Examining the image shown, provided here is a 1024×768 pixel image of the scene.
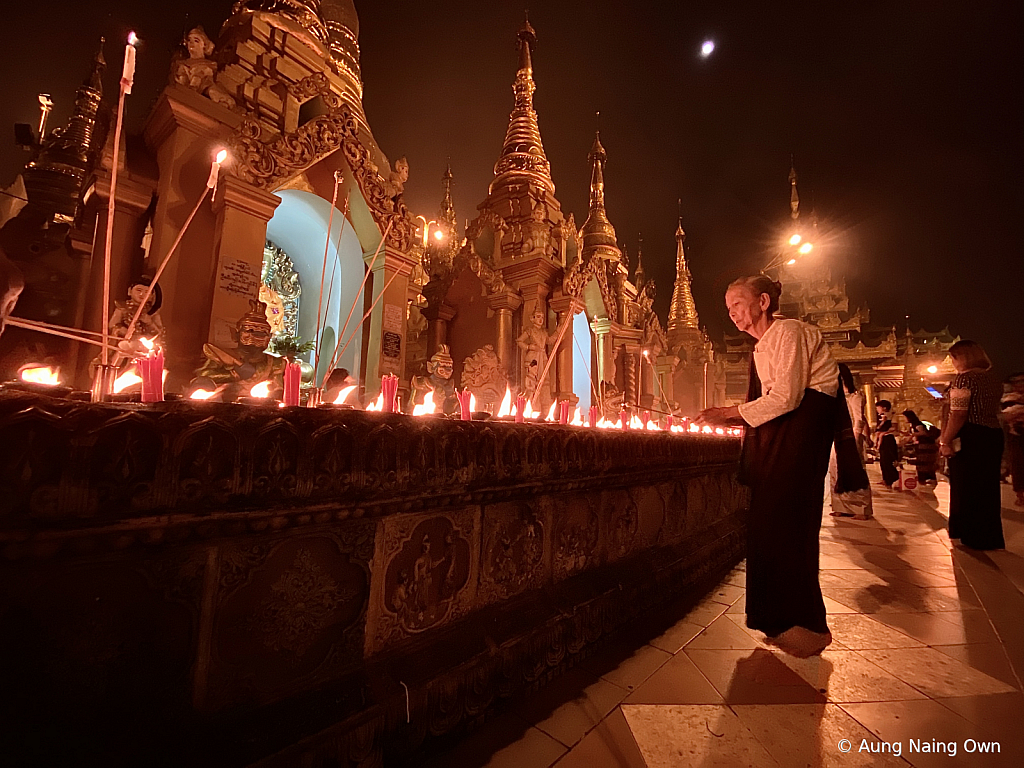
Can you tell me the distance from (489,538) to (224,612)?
89 centimetres

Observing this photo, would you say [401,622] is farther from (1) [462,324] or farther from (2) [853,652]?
(1) [462,324]

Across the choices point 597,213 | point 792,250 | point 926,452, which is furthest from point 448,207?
point 792,250

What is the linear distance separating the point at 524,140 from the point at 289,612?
1211 centimetres

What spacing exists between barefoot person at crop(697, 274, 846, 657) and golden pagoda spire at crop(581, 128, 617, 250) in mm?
13076

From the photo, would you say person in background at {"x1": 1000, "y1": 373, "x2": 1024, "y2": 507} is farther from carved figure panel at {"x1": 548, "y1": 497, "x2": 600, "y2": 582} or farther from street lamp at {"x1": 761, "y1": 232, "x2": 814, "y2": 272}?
street lamp at {"x1": 761, "y1": 232, "x2": 814, "y2": 272}

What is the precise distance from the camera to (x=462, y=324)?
9586 millimetres

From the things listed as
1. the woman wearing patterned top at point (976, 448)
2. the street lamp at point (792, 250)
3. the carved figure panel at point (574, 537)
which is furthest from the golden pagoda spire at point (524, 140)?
the street lamp at point (792, 250)

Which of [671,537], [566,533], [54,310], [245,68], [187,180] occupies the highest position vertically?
[245,68]

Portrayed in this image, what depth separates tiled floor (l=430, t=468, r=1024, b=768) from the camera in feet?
4.48

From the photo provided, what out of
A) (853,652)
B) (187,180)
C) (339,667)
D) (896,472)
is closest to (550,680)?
(339,667)

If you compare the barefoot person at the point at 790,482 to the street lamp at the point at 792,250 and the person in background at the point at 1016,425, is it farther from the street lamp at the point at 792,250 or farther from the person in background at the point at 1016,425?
the street lamp at the point at 792,250

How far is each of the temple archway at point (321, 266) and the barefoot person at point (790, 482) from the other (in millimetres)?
5710

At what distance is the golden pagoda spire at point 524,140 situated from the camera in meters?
10.8

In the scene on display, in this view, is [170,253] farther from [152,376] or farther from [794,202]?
[794,202]
